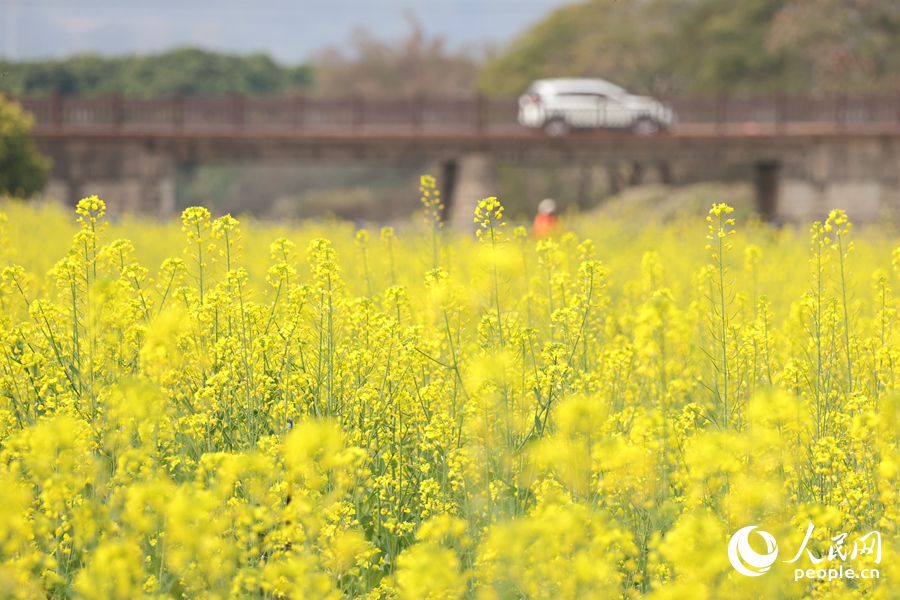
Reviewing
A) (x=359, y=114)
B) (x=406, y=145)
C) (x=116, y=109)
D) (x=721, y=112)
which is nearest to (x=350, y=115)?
(x=359, y=114)

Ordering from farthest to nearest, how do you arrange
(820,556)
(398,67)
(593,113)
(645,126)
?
(398,67), (645,126), (593,113), (820,556)

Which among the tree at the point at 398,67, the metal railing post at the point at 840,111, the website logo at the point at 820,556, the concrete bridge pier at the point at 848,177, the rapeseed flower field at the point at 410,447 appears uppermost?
the tree at the point at 398,67

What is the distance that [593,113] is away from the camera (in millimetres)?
21734

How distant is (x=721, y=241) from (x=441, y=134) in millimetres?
17370

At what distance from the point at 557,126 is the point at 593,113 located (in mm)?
1140

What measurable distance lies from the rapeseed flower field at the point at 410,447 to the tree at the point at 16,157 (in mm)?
13338

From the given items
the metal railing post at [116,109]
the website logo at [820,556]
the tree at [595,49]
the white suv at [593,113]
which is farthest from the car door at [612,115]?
the website logo at [820,556]

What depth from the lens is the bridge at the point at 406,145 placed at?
19359 millimetres

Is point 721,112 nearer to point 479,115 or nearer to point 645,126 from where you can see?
point 645,126

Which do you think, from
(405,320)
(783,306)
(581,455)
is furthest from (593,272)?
(783,306)

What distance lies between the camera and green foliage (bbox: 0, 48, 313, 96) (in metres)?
39.5

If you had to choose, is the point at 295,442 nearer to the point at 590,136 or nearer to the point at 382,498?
the point at 382,498

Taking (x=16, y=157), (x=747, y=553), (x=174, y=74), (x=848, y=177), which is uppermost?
(x=174, y=74)

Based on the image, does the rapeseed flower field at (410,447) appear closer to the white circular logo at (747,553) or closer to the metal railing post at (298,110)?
the white circular logo at (747,553)
